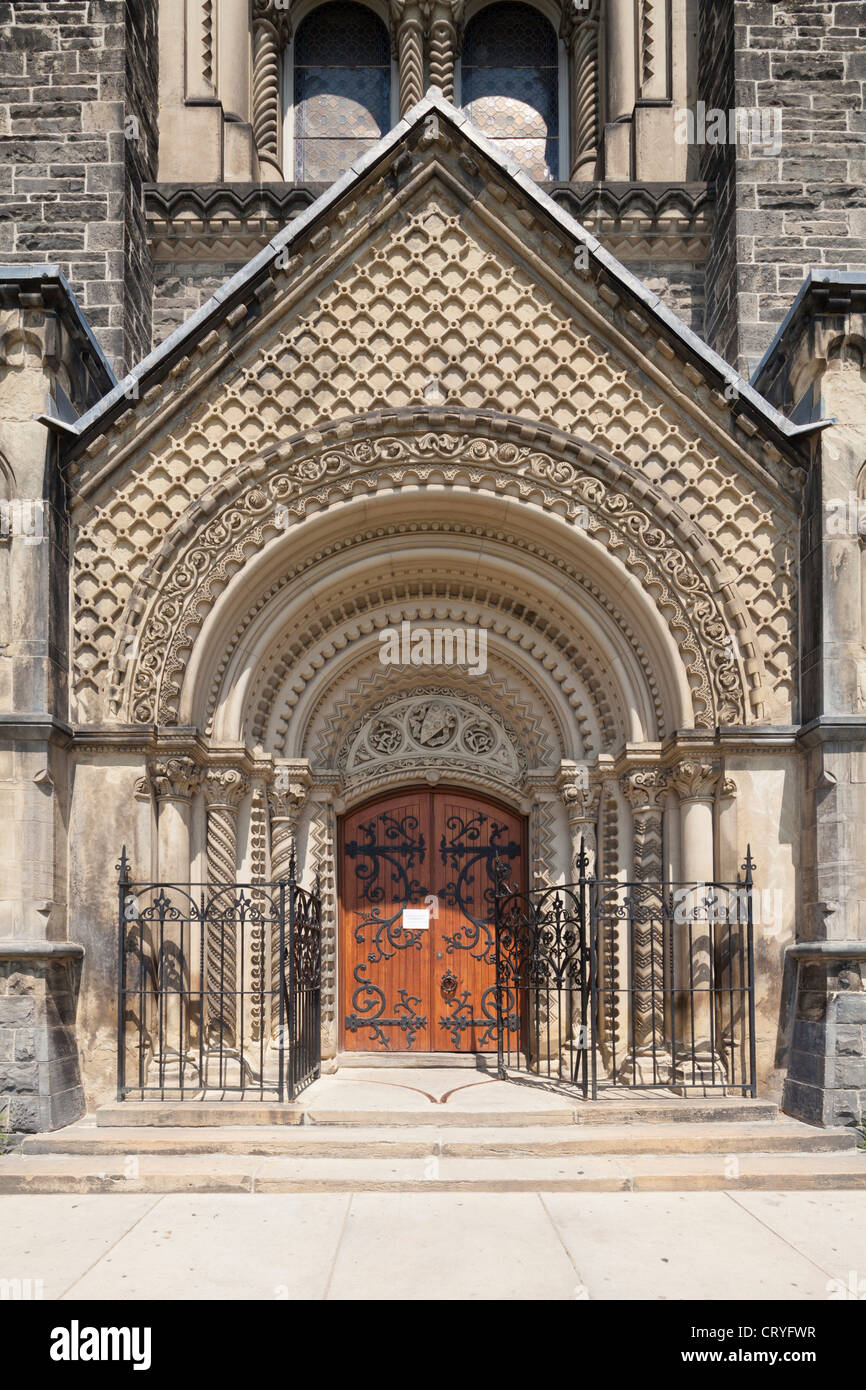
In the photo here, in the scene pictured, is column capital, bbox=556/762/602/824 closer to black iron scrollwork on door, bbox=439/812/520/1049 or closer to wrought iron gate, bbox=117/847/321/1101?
black iron scrollwork on door, bbox=439/812/520/1049

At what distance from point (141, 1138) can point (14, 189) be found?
29.8 ft

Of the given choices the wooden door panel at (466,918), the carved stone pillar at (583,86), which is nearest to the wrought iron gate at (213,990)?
the wooden door panel at (466,918)

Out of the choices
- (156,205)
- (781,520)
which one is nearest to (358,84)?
(156,205)

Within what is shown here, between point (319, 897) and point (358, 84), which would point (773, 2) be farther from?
point (319, 897)

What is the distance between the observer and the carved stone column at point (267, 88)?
13727mm

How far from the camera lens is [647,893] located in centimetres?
1027

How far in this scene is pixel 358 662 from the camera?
11539 millimetres

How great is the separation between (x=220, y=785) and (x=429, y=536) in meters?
2.84

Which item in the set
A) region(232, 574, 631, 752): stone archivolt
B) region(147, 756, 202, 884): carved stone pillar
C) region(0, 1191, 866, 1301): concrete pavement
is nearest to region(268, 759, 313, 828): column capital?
region(232, 574, 631, 752): stone archivolt

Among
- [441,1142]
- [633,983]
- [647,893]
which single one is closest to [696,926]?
[647,893]

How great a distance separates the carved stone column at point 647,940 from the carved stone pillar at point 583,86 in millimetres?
7100

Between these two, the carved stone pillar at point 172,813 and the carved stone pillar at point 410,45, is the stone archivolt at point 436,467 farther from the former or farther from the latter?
the carved stone pillar at point 410,45

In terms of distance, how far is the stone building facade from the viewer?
949cm

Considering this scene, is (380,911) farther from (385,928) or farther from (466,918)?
(466,918)
